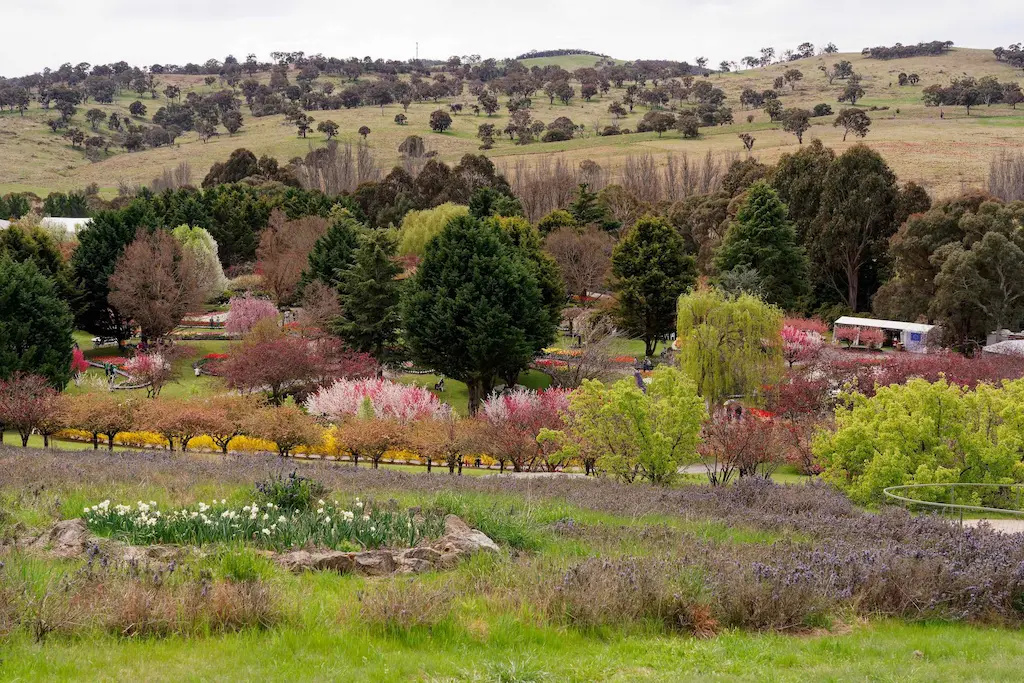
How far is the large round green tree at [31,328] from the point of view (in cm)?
4112

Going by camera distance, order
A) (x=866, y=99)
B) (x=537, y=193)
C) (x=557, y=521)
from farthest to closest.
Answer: (x=866, y=99)
(x=537, y=193)
(x=557, y=521)

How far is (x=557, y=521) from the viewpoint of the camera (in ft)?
44.1

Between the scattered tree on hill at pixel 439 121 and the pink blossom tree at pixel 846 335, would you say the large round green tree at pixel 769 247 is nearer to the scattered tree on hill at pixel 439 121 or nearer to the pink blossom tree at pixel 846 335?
the pink blossom tree at pixel 846 335

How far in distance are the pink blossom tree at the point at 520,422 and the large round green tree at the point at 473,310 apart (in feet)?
10.4

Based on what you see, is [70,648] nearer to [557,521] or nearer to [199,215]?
[557,521]

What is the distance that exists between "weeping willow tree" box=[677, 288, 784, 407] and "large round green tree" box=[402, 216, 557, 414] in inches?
320

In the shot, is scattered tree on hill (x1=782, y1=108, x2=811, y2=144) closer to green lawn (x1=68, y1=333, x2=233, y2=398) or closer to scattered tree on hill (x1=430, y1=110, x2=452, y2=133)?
scattered tree on hill (x1=430, y1=110, x2=452, y2=133)

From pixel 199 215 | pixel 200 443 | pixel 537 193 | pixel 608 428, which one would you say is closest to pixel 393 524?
pixel 608 428

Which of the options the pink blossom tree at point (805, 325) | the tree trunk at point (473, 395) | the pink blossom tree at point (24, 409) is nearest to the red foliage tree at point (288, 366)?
the tree trunk at point (473, 395)

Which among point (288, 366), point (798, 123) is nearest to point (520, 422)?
point (288, 366)

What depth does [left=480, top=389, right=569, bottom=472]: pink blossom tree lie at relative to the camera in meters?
32.0

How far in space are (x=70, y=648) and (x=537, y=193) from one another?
328 ft

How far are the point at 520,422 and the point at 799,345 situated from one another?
82.7ft

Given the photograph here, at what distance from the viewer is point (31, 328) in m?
42.6
